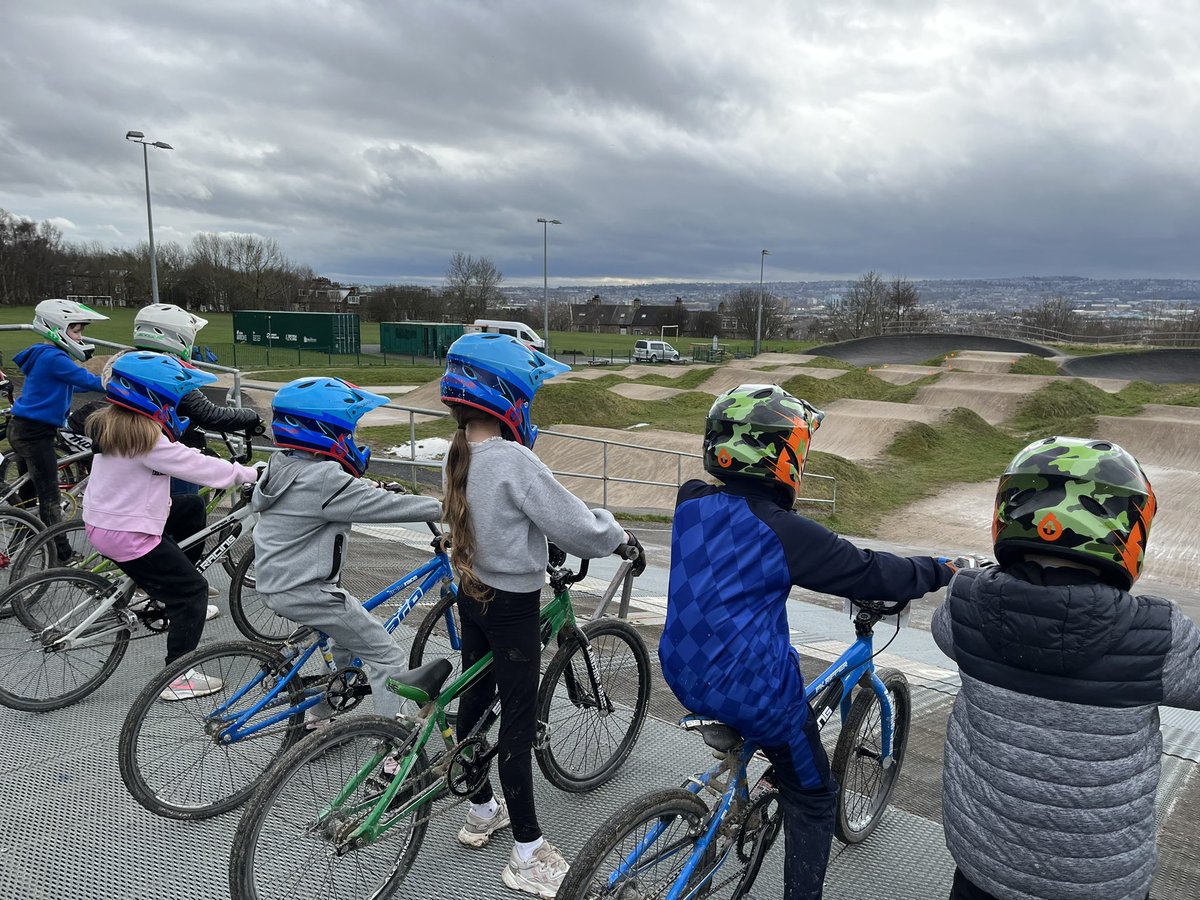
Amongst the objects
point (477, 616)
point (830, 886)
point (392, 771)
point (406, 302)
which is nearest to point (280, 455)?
point (477, 616)

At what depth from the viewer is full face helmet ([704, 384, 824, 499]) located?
2342 millimetres

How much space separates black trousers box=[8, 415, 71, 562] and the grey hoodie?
3.55 metres

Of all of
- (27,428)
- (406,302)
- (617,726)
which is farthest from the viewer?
(406,302)

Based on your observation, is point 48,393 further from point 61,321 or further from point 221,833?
point 221,833

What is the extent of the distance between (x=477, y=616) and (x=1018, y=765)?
1693mm

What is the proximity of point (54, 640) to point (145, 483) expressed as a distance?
95 cm

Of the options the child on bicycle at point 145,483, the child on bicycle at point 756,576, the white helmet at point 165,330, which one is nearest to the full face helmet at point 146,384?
the child on bicycle at point 145,483

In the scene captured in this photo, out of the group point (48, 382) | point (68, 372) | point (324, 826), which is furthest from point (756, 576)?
point (48, 382)

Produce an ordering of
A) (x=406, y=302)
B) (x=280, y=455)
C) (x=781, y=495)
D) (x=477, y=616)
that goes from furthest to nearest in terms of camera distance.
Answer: (x=406, y=302)
(x=280, y=455)
(x=477, y=616)
(x=781, y=495)

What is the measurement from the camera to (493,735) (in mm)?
3768

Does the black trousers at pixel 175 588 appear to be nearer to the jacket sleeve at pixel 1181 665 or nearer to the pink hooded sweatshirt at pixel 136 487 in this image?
the pink hooded sweatshirt at pixel 136 487

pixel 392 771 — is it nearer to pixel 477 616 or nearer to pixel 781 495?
pixel 477 616

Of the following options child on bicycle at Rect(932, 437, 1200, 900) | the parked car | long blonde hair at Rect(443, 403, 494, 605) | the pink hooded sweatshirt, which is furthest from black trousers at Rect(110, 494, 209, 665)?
the parked car

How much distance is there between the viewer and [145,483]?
12.5 ft
